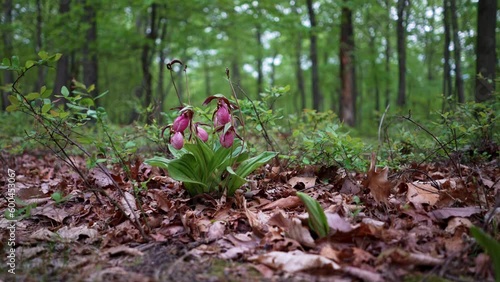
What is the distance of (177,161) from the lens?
2242 mm

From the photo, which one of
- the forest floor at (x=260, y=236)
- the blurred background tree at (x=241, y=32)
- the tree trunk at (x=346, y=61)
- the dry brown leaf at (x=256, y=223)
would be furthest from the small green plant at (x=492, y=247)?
the tree trunk at (x=346, y=61)

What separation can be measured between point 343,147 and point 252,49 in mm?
15193

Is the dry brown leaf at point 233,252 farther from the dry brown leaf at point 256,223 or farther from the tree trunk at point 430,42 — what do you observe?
the tree trunk at point 430,42

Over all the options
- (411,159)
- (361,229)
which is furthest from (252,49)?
(361,229)

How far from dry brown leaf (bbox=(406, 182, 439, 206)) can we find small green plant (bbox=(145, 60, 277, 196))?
934 millimetres

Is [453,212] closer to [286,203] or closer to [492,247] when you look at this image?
[492,247]

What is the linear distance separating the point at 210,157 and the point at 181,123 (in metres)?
0.30

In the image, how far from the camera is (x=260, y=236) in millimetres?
1816

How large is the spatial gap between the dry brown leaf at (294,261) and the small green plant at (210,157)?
0.70 metres

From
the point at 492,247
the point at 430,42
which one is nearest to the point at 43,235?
the point at 492,247

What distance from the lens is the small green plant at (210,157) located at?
2.16 meters

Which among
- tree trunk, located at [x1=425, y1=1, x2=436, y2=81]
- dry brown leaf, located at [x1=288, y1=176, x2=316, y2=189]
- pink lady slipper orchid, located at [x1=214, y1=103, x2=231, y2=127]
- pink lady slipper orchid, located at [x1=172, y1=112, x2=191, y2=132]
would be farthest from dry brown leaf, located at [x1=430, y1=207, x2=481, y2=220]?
tree trunk, located at [x1=425, y1=1, x2=436, y2=81]

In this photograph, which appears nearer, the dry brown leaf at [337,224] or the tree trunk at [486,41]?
the dry brown leaf at [337,224]

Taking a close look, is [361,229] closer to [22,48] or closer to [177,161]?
[177,161]
